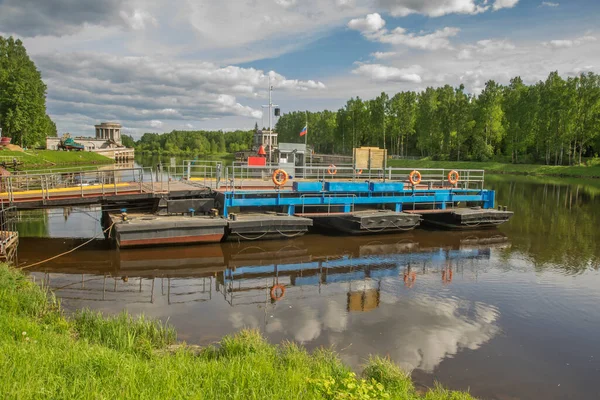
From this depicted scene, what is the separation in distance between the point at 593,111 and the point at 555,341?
227 feet

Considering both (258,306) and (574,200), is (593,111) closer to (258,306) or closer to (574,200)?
(574,200)

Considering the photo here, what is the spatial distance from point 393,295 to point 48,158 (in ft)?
202

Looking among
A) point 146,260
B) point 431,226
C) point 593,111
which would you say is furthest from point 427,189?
point 593,111

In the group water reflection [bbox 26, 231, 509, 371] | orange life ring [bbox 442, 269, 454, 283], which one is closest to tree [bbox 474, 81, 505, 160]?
water reflection [bbox 26, 231, 509, 371]

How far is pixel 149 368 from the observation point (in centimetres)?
577

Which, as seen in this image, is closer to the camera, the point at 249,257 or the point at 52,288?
the point at 52,288

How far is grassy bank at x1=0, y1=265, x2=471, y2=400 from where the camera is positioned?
5035 mm

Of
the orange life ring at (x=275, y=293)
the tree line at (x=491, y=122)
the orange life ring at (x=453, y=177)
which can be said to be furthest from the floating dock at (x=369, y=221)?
the tree line at (x=491, y=122)

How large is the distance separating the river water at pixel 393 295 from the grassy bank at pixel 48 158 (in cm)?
3512

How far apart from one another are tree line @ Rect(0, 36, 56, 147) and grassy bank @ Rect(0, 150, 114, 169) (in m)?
4.18

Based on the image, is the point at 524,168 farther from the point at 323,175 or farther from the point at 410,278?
the point at 410,278

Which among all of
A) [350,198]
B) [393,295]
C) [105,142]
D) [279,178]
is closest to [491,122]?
[350,198]

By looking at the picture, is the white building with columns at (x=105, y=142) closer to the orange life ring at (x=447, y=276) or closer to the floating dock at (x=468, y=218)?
the floating dock at (x=468, y=218)

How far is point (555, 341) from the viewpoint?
376 inches
